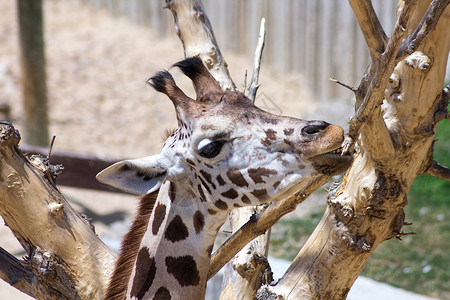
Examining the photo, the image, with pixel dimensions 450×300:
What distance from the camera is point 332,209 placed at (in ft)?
7.77

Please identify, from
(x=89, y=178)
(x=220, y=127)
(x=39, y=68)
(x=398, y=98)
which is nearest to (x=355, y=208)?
(x=398, y=98)

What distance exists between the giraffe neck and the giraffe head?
0.23 feet

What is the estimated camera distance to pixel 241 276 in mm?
2637

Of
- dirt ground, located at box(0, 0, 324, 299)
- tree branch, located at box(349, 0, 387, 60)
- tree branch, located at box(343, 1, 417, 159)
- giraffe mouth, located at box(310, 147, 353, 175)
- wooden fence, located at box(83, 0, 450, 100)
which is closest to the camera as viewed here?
tree branch, located at box(343, 1, 417, 159)

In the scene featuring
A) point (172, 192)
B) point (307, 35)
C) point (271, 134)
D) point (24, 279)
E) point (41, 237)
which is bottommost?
point (24, 279)

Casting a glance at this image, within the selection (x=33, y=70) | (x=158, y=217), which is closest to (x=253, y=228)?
(x=158, y=217)

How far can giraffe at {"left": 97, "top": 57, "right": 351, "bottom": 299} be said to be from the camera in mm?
2180

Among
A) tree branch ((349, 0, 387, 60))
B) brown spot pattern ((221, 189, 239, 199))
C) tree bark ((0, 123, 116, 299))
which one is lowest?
tree bark ((0, 123, 116, 299))

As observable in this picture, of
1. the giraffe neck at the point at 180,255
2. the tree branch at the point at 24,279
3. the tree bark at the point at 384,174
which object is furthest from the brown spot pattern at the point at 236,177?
the tree branch at the point at 24,279

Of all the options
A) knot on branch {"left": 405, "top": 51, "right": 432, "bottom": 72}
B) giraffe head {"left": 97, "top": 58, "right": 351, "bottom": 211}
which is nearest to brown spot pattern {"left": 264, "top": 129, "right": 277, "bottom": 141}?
giraffe head {"left": 97, "top": 58, "right": 351, "bottom": 211}

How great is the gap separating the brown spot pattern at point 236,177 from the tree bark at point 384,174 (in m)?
0.38

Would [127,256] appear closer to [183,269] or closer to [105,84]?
[183,269]

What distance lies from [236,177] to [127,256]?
59cm

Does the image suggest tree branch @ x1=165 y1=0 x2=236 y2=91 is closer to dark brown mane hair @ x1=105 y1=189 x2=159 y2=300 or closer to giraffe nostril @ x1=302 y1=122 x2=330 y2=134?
dark brown mane hair @ x1=105 y1=189 x2=159 y2=300
